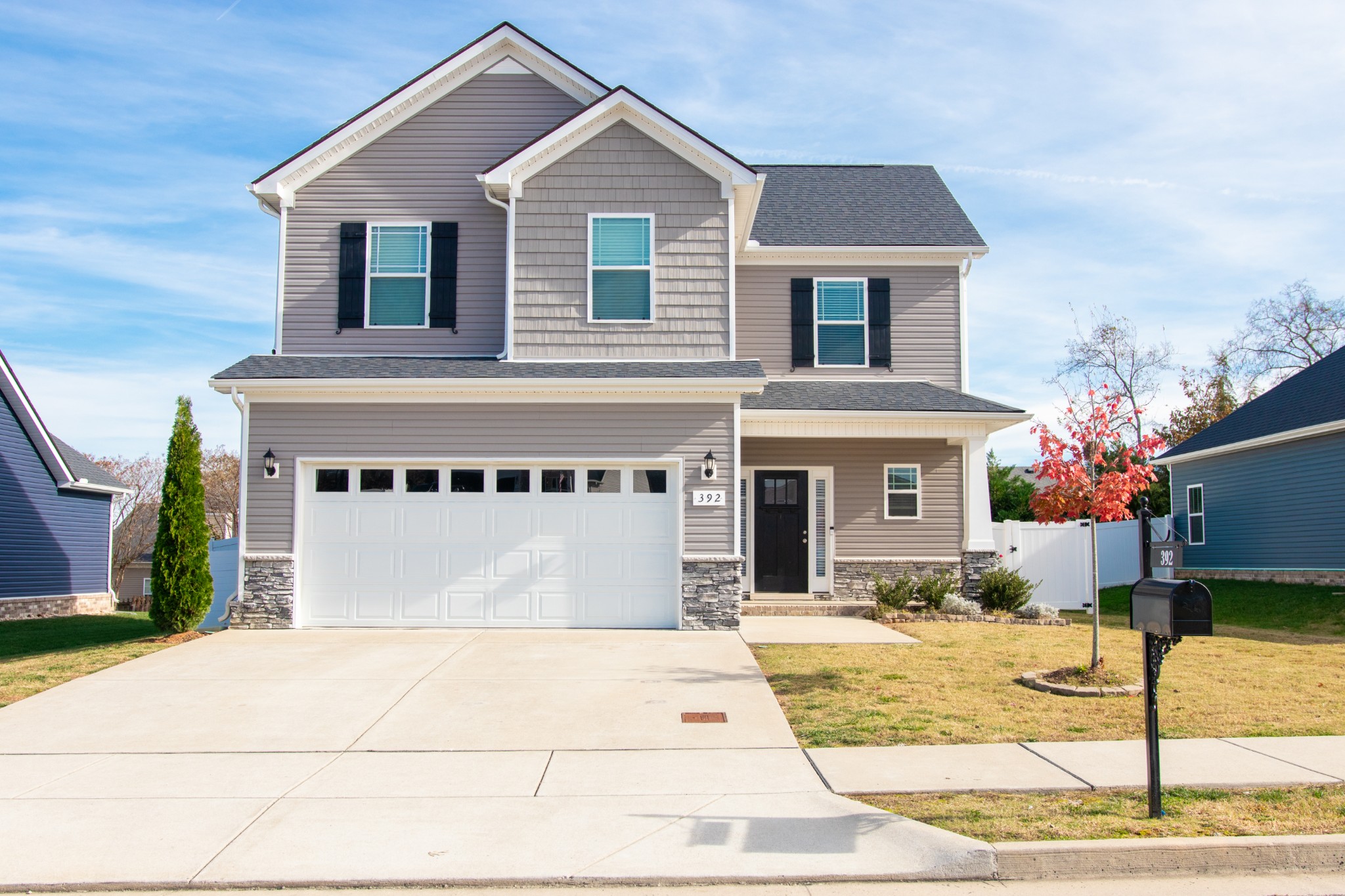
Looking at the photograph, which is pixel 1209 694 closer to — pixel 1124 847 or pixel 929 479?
pixel 1124 847

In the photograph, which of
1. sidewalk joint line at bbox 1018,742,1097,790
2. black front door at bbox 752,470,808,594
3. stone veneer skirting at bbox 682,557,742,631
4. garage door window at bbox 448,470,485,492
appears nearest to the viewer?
sidewalk joint line at bbox 1018,742,1097,790

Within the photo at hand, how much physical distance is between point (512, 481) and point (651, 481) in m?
1.88

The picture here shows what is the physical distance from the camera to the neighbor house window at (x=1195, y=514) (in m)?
24.1

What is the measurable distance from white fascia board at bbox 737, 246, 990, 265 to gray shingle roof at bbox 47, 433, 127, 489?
15.2 meters

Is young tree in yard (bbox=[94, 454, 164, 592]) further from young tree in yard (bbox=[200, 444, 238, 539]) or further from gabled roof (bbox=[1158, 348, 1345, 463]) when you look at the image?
gabled roof (bbox=[1158, 348, 1345, 463])

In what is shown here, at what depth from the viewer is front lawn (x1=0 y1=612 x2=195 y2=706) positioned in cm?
977

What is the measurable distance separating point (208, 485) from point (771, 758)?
1504 inches

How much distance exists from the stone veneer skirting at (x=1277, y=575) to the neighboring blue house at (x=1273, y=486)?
0.02 metres

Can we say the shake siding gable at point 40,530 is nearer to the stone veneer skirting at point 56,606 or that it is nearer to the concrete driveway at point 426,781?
the stone veneer skirting at point 56,606

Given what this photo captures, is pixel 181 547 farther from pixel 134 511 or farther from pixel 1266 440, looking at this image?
pixel 134 511

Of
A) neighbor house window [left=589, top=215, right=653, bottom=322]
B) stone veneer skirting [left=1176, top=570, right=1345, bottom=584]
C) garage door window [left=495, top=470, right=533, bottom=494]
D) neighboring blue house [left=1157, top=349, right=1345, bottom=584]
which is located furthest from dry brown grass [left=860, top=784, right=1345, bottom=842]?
neighboring blue house [left=1157, top=349, right=1345, bottom=584]

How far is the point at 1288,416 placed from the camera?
20672 mm

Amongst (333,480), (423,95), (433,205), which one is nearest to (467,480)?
(333,480)

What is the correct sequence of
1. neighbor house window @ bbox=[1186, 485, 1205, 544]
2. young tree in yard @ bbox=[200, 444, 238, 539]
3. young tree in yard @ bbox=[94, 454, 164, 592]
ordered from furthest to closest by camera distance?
young tree in yard @ bbox=[200, 444, 238, 539] → young tree in yard @ bbox=[94, 454, 164, 592] → neighbor house window @ bbox=[1186, 485, 1205, 544]
